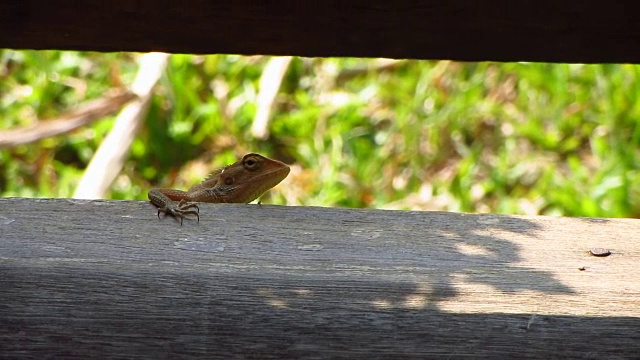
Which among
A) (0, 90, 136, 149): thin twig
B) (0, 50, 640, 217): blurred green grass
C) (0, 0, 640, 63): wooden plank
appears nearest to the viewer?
(0, 0, 640, 63): wooden plank

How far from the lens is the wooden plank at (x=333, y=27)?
1.70 meters

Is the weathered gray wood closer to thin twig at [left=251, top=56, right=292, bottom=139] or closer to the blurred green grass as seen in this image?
the blurred green grass

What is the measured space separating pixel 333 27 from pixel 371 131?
5.04m

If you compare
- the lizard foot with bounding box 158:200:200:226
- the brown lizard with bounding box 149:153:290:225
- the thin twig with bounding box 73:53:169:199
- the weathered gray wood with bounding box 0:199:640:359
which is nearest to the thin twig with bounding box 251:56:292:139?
the thin twig with bounding box 73:53:169:199

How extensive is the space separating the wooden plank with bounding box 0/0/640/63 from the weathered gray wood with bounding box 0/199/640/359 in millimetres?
374

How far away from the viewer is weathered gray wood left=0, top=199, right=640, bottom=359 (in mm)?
1596

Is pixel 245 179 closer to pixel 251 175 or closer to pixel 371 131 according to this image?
pixel 251 175

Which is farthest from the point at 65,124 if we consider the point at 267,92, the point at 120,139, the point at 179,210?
the point at 179,210

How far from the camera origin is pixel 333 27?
1723 millimetres

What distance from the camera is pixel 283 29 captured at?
174cm

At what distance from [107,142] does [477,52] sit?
459 cm

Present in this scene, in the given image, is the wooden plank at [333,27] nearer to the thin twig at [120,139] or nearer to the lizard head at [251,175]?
the lizard head at [251,175]

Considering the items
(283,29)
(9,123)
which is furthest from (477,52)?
(9,123)

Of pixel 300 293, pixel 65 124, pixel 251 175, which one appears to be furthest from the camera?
pixel 65 124
